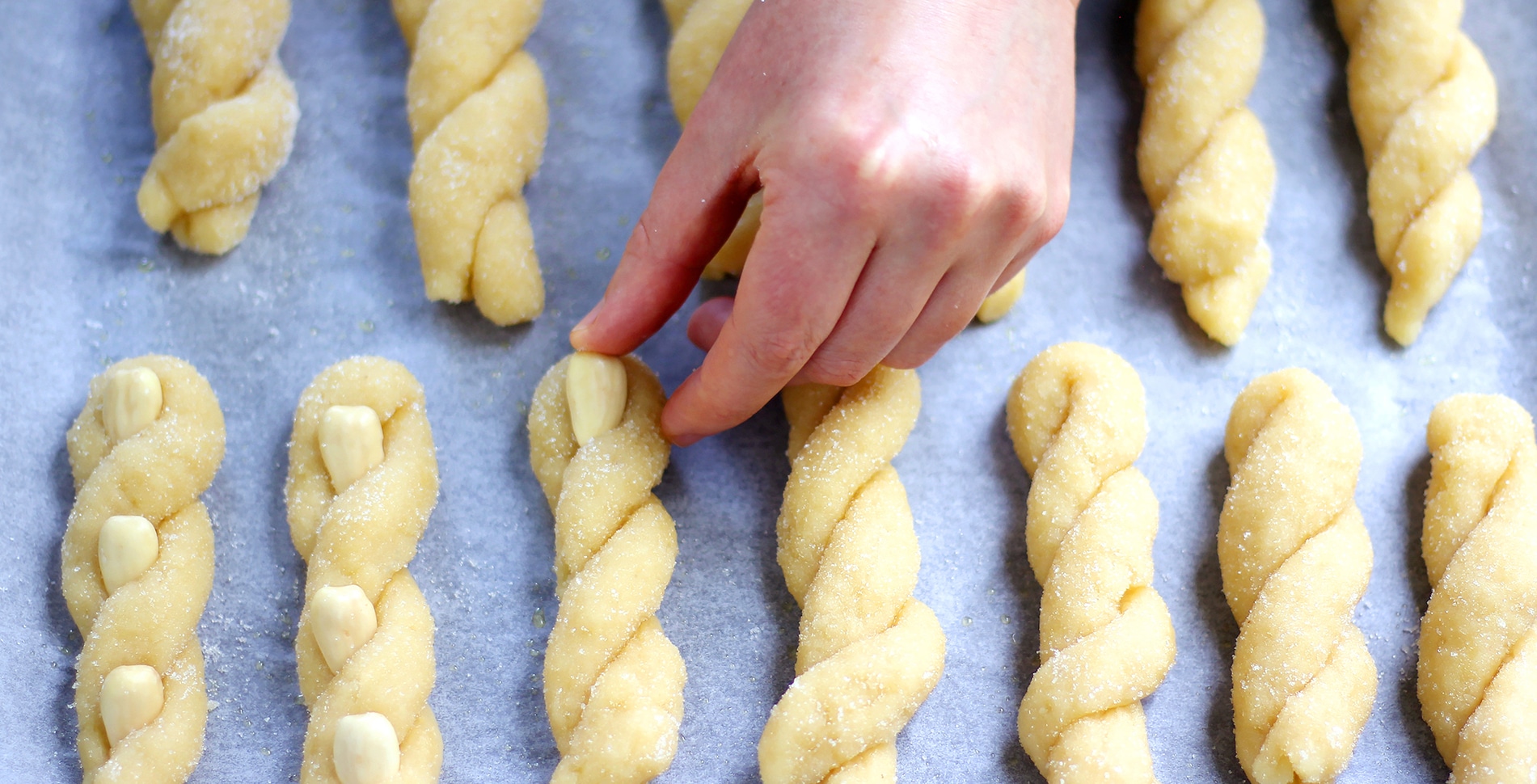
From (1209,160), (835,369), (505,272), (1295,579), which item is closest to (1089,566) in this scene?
(1295,579)

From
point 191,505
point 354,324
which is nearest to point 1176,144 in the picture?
point 354,324

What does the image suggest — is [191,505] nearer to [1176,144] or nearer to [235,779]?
[235,779]

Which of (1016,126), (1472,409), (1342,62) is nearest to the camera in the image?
(1016,126)

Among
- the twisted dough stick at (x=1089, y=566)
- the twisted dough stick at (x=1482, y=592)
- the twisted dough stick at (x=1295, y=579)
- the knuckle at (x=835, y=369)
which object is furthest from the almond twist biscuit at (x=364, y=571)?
the twisted dough stick at (x=1482, y=592)

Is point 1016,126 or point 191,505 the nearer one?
point 1016,126

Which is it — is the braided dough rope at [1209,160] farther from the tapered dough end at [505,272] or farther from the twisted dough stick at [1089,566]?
the tapered dough end at [505,272]

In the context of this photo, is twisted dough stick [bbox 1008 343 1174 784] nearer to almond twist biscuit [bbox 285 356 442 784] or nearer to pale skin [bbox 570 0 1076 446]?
pale skin [bbox 570 0 1076 446]
